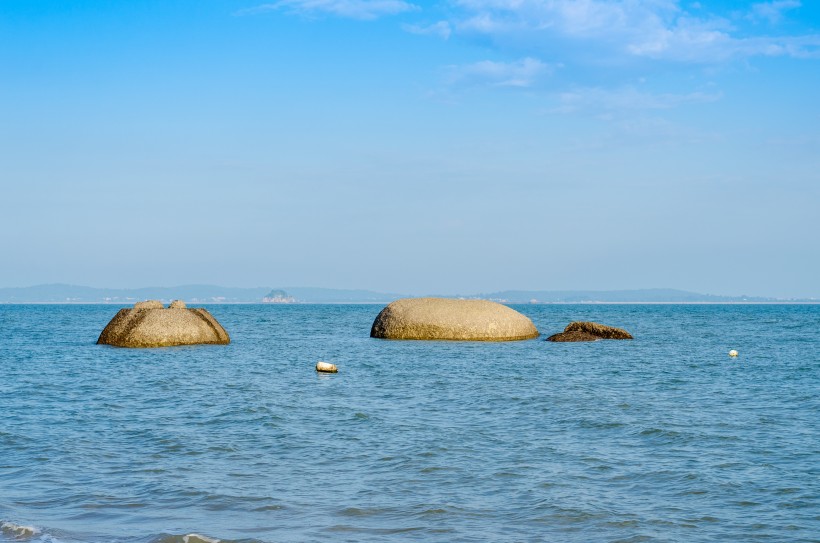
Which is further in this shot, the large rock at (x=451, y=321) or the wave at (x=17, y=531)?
the large rock at (x=451, y=321)

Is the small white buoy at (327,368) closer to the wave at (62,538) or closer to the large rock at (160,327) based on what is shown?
the large rock at (160,327)

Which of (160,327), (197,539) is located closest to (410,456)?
(197,539)

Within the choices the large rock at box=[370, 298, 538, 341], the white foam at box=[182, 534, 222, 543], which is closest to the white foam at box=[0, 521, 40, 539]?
the white foam at box=[182, 534, 222, 543]

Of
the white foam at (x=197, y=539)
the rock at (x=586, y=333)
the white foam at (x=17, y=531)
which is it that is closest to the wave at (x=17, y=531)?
the white foam at (x=17, y=531)

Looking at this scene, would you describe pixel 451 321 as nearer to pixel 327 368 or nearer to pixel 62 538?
pixel 327 368

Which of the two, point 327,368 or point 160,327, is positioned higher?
point 160,327

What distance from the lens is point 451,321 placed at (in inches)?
1415

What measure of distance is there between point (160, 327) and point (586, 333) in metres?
20.2

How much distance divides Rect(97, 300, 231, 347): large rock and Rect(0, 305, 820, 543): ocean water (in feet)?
24.5

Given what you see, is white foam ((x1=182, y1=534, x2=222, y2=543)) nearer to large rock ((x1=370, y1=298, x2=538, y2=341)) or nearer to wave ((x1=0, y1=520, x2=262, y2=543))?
wave ((x1=0, y1=520, x2=262, y2=543))

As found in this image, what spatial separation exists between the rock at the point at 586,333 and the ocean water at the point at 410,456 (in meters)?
14.2

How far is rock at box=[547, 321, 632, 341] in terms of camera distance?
39.3 m

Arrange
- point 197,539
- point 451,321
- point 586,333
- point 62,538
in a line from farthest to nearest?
point 586,333
point 451,321
point 62,538
point 197,539

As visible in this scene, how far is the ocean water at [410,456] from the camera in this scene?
9570 mm
